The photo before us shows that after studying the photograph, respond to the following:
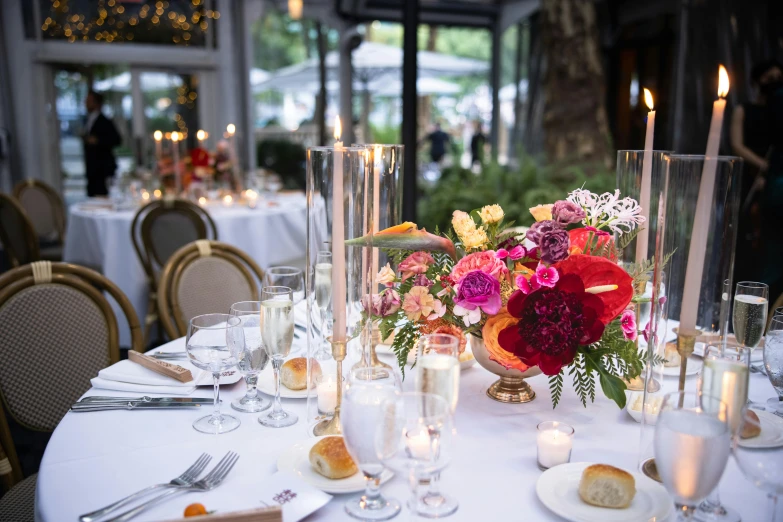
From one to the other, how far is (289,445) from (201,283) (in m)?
1.22

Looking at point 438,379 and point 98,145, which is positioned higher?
point 98,145

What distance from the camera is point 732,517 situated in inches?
36.6

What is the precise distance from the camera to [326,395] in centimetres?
122

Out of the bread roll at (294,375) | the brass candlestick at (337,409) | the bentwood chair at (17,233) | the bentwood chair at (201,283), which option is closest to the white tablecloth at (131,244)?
the bentwood chair at (17,233)

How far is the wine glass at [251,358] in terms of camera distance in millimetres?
1252

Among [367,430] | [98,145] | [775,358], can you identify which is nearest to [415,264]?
[367,430]

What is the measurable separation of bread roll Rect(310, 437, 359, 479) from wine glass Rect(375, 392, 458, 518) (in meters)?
0.18

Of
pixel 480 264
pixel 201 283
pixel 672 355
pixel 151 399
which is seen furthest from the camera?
pixel 201 283

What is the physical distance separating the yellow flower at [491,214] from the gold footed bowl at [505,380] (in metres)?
0.24

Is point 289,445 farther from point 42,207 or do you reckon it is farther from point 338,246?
point 42,207

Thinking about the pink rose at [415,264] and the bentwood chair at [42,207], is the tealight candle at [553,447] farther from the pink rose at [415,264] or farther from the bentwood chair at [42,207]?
the bentwood chair at [42,207]

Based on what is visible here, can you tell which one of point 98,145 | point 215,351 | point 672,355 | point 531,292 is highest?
point 98,145

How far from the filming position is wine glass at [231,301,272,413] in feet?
4.11

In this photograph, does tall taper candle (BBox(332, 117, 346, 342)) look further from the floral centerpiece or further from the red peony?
the red peony
